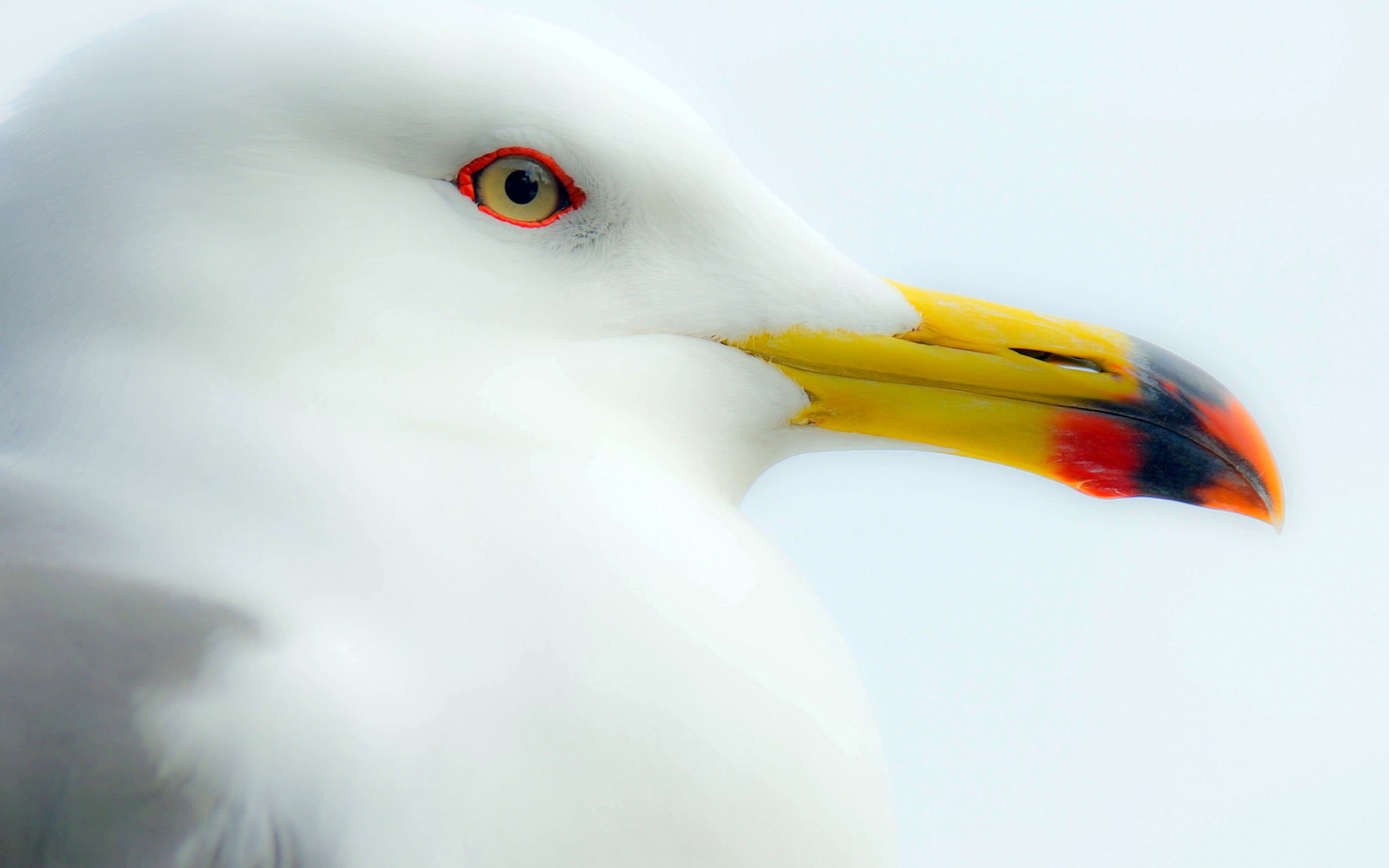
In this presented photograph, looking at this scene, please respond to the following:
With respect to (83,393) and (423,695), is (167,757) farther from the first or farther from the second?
(83,393)

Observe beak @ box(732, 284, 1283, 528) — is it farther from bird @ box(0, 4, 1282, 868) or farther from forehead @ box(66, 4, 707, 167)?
forehead @ box(66, 4, 707, 167)

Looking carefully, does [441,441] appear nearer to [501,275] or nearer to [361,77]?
[501,275]

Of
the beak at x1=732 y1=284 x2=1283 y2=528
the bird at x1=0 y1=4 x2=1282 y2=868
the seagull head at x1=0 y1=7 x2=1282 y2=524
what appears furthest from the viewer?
the beak at x1=732 y1=284 x2=1283 y2=528

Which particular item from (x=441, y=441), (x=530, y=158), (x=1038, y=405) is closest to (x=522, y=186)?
(x=530, y=158)

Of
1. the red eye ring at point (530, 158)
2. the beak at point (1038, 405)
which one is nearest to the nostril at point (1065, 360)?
the beak at point (1038, 405)

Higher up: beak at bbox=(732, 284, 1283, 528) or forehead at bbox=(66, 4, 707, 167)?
forehead at bbox=(66, 4, 707, 167)

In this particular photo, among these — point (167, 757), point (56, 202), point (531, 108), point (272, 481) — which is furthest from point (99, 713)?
point (531, 108)

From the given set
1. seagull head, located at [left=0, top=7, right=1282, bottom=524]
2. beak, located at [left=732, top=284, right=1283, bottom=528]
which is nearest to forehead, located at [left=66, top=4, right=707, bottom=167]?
seagull head, located at [left=0, top=7, right=1282, bottom=524]

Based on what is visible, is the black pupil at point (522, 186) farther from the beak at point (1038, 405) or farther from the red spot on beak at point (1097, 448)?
the red spot on beak at point (1097, 448)
